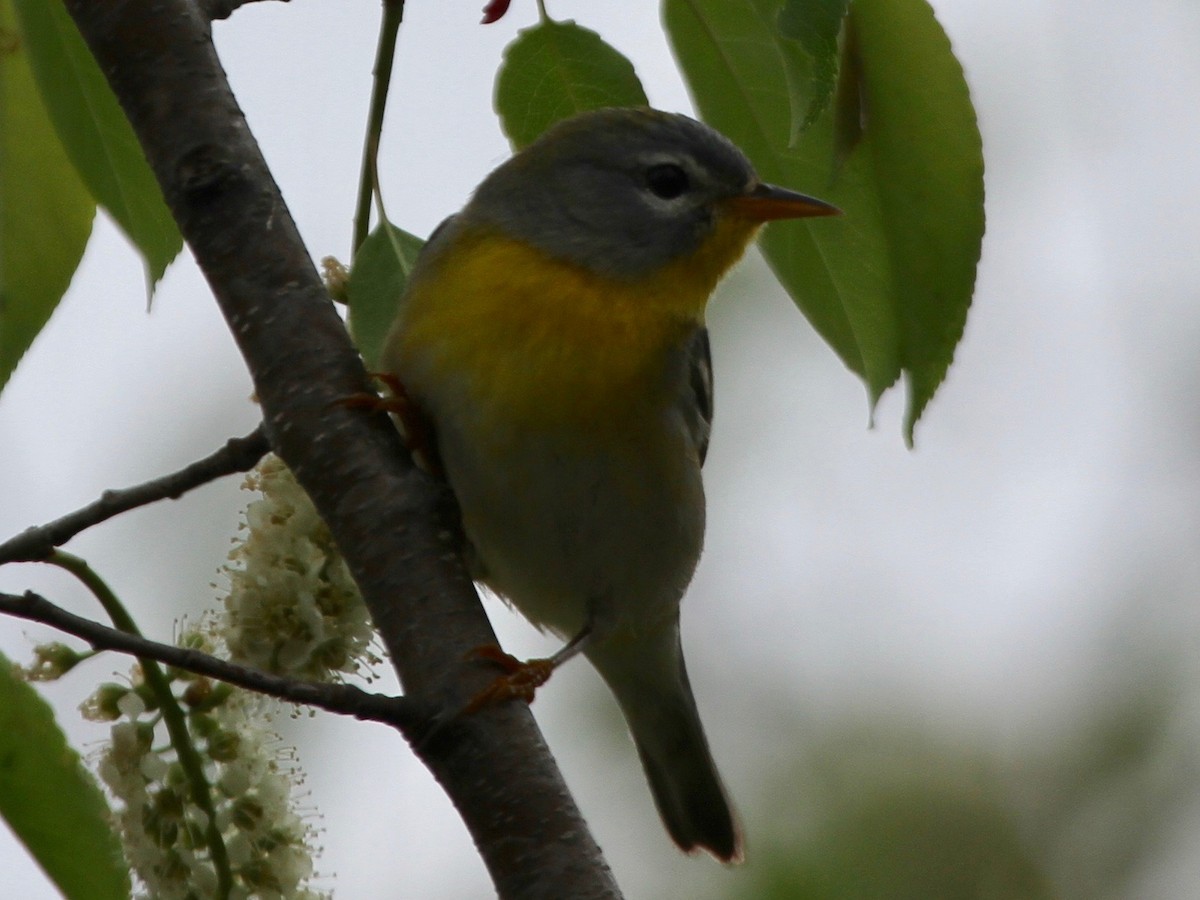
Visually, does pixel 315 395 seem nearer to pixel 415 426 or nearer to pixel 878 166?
pixel 415 426

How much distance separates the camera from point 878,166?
259 cm

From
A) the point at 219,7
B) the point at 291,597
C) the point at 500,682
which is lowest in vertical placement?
the point at 500,682

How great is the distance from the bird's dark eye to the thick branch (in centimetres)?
172

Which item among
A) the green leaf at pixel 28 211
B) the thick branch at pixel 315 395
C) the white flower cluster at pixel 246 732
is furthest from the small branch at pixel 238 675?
the green leaf at pixel 28 211

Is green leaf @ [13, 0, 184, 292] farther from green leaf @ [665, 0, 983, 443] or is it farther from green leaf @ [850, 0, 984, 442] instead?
green leaf @ [850, 0, 984, 442]

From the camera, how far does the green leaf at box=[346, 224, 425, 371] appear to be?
2.91 meters

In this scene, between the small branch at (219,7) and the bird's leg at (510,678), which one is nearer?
the bird's leg at (510,678)

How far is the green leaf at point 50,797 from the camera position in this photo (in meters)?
2.17

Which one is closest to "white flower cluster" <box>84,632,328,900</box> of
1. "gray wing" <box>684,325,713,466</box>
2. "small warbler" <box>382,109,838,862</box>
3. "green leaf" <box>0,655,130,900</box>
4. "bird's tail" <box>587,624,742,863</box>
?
"green leaf" <box>0,655,130,900</box>

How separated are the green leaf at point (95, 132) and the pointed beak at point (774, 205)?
1.26 meters

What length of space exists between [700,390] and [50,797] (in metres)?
2.22

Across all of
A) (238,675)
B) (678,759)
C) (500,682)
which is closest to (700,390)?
(678,759)

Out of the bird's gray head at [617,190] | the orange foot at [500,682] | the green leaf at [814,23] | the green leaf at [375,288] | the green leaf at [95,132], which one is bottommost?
the orange foot at [500,682]

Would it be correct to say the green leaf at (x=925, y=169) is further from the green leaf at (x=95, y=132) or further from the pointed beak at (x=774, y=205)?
the green leaf at (x=95, y=132)
